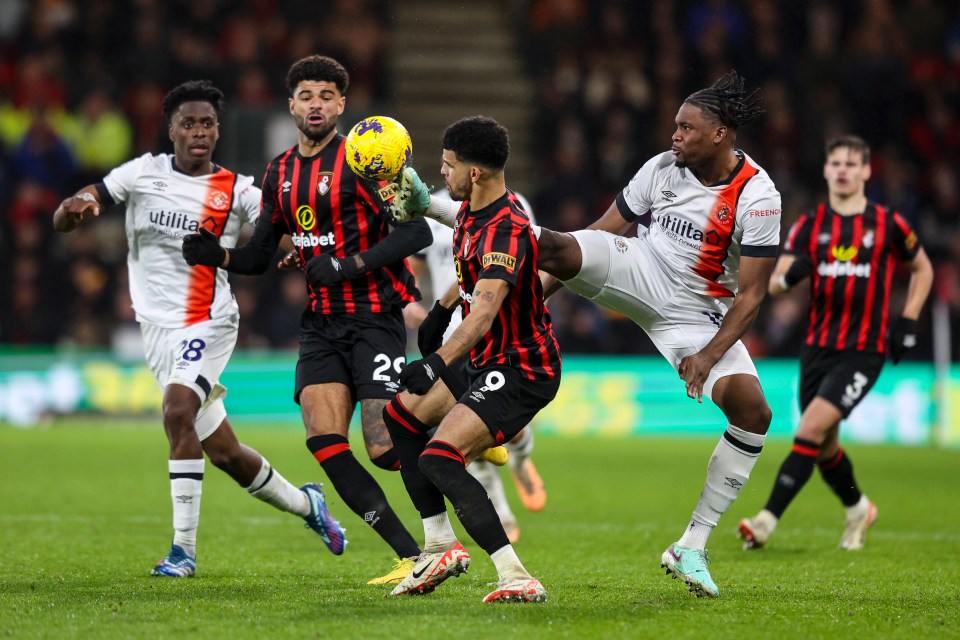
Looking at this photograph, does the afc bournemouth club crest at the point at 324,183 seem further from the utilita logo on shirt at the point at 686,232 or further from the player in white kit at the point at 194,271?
the utilita logo on shirt at the point at 686,232

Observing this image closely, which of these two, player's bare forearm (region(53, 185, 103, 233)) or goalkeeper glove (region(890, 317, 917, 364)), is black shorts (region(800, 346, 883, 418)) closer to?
goalkeeper glove (region(890, 317, 917, 364))

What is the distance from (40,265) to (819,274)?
454 inches

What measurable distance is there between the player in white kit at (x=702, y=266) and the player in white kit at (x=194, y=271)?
198cm

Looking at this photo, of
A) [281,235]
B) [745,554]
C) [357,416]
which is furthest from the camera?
[357,416]

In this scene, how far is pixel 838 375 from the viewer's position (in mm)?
8734

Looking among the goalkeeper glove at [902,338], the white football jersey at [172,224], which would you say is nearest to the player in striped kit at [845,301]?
the goalkeeper glove at [902,338]

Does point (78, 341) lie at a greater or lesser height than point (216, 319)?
lesser

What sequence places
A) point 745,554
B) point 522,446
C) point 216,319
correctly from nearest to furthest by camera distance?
point 216,319, point 745,554, point 522,446

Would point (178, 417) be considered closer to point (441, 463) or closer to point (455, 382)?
point (455, 382)

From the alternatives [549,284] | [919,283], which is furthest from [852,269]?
[549,284]

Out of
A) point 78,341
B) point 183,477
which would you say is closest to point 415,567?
point 183,477

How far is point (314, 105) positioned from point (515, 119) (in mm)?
14818

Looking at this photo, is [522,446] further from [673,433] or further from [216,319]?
[673,433]

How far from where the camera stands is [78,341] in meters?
17.1
